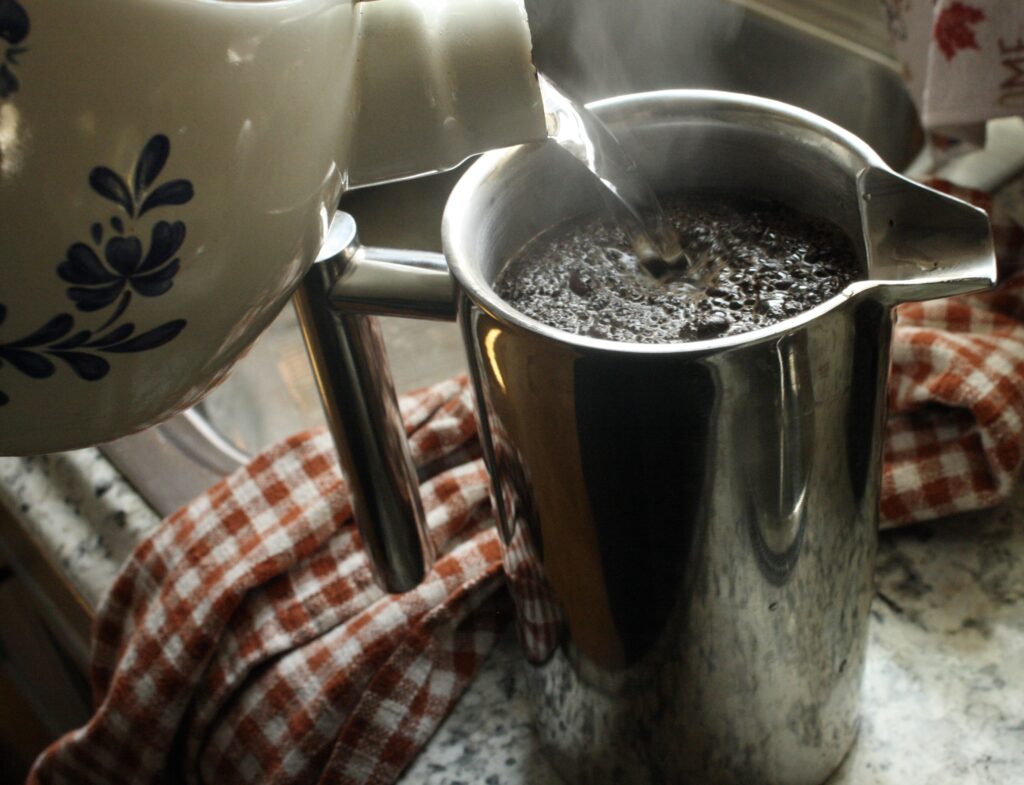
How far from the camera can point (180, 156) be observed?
0.27m

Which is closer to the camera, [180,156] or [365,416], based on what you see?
[180,156]

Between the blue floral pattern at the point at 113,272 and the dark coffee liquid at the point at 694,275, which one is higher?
the blue floral pattern at the point at 113,272

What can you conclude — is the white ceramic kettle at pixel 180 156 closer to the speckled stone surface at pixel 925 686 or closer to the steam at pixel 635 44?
the speckled stone surface at pixel 925 686

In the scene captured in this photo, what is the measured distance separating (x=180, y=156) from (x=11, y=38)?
44 mm

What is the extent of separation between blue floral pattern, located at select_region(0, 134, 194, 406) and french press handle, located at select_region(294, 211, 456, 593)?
0.44ft

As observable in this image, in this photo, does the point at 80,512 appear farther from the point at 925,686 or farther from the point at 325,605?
the point at 925,686

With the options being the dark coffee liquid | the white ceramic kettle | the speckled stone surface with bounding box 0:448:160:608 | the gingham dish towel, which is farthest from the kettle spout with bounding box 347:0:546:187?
the speckled stone surface with bounding box 0:448:160:608

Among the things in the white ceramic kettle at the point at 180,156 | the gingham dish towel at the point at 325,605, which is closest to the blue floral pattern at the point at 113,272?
the white ceramic kettle at the point at 180,156

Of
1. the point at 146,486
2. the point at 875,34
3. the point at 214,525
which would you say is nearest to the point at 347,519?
the point at 214,525

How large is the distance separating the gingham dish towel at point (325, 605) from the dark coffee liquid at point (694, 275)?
19 cm

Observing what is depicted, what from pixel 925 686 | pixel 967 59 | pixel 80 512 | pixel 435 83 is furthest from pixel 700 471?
pixel 80 512

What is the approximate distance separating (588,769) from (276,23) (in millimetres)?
378

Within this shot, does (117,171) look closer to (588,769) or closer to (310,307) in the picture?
(310,307)

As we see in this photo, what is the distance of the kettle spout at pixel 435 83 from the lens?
0.33 meters
